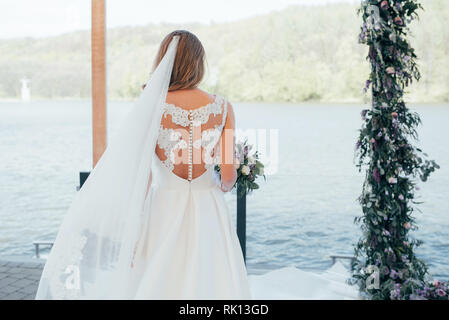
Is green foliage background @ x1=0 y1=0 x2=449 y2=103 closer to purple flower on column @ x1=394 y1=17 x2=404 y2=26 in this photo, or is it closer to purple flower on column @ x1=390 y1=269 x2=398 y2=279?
purple flower on column @ x1=394 y1=17 x2=404 y2=26

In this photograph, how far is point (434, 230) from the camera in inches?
312

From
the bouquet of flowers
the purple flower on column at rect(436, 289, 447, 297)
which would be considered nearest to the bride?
the bouquet of flowers

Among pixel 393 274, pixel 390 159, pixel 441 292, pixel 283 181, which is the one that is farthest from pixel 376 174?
pixel 283 181

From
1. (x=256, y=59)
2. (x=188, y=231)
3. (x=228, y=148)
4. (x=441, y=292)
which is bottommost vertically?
(x=441, y=292)

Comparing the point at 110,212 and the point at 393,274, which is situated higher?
the point at 110,212

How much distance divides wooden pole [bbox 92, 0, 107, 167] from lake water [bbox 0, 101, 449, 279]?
4.02 meters

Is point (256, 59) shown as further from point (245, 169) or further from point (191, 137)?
point (191, 137)

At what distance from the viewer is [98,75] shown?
11.8 feet

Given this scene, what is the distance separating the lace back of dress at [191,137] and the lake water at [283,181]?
4875 millimetres

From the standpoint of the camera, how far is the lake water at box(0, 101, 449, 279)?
799 centimetres

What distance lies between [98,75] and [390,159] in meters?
2.15

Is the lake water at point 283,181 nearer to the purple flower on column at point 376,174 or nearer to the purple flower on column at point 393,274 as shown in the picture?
the purple flower on column at point 393,274

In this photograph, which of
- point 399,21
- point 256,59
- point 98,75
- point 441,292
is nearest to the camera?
point 399,21

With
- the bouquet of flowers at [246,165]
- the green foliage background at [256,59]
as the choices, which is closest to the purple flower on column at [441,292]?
the bouquet of flowers at [246,165]
